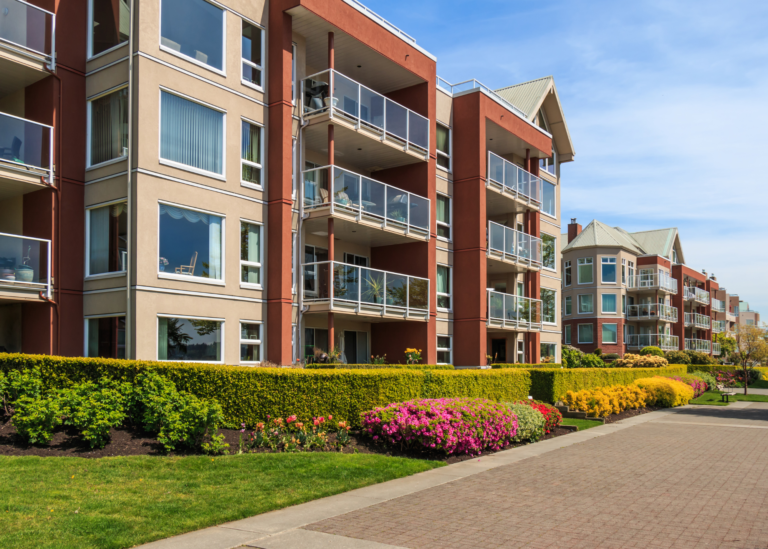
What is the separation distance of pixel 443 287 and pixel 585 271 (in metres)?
33.1

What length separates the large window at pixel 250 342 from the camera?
18.0 metres

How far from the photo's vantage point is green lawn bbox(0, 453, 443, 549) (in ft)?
23.1

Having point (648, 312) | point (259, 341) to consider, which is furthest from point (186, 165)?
point (648, 312)

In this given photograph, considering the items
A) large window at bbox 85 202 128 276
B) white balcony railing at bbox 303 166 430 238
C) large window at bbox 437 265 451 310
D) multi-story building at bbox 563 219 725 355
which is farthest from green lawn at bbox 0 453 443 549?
multi-story building at bbox 563 219 725 355

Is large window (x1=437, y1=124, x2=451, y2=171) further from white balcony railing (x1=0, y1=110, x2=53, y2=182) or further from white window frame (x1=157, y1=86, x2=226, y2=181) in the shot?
white balcony railing (x1=0, y1=110, x2=53, y2=182)

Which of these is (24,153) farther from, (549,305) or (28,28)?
(549,305)

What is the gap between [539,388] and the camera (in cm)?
2102

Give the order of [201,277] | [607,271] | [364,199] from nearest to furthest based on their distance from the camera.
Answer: [201,277]
[364,199]
[607,271]

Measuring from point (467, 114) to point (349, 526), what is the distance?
74.5ft

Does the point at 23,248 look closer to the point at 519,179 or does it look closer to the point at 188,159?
the point at 188,159

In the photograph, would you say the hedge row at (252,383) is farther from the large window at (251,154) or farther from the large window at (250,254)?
the large window at (251,154)

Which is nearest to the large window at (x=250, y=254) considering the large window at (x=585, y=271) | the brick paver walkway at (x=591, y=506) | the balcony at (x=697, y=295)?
the brick paver walkway at (x=591, y=506)

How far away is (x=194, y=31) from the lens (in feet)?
57.1

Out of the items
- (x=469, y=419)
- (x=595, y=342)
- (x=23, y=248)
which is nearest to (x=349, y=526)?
(x=469, y=419)
